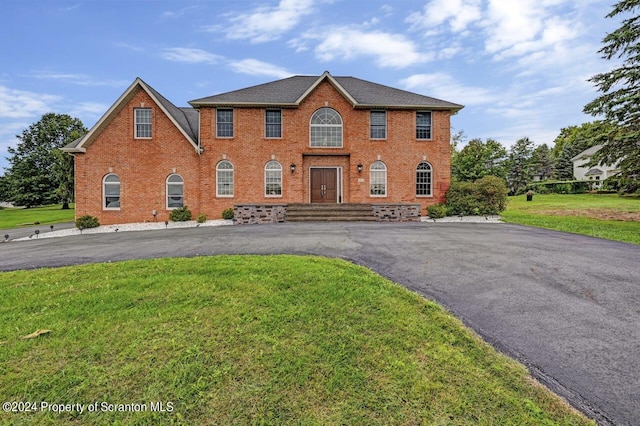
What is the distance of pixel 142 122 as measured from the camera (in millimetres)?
16766

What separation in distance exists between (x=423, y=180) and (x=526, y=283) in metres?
13.6

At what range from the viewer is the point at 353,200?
694 inches

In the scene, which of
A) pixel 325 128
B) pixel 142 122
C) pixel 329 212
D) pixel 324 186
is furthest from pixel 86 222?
pixel 325 128

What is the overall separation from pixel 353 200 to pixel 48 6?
16.8 metres

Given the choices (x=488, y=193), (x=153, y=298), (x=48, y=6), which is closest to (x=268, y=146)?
(x=48, y=6)

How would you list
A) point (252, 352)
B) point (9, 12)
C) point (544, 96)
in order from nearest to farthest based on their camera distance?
point (252, 352) < point (9, 12) < point (544, 96)

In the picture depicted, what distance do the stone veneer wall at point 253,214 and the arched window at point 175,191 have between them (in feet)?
14.0

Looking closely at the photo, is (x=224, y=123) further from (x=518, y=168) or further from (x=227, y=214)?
(x=518, y=168)

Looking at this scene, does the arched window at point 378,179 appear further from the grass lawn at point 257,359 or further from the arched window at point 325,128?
the grass lawn at point 257,359

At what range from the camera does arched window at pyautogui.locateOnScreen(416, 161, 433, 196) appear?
1798 cm

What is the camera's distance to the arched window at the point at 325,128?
699 inches

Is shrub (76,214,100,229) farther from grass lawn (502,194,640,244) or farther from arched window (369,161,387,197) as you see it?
grass lawn (502,194,640,244)

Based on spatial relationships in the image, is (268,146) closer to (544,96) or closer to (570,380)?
(570,380)

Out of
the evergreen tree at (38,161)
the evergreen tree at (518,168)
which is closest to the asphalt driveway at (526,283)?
the evergreen tree at (518,168)
